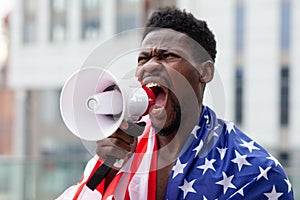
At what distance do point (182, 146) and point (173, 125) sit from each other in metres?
0.08

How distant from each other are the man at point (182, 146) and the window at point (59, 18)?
18229 millimetres

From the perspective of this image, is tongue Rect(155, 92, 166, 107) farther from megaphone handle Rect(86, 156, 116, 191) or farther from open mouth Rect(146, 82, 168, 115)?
megaphone handle Rect(86, 156, 116, 191)

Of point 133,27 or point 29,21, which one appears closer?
point 133,27

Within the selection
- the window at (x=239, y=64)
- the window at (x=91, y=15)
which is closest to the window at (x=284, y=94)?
the window at (x=239, y=64)

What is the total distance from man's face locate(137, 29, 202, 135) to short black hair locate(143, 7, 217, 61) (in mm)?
23

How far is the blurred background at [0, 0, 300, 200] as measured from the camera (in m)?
16.6

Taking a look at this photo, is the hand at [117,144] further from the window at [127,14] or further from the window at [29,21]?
the window at [29,21]

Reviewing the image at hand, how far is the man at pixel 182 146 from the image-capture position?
5.53 feet

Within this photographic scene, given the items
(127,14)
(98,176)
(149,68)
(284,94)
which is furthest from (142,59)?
(127,14)

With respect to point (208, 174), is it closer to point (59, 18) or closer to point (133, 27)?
point (133, 27)

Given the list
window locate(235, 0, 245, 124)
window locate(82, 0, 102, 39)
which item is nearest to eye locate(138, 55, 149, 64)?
window locate(235, 0, 245, 124)

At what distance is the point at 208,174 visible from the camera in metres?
1.70

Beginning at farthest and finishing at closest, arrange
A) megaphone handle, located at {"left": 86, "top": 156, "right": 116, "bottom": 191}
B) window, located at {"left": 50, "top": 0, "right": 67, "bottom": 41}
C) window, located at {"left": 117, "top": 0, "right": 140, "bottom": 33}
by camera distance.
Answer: window, located at {"left": 50, "top": 0, "right": 67, "bottom": 41}
window, located at {"left": 117, "top": 0, "right": 140, "bottom": 33}
megaphone handle, located at {"left": 86, "top": 156, "right": 116, "bottom": 191}

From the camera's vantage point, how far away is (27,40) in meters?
20.9
